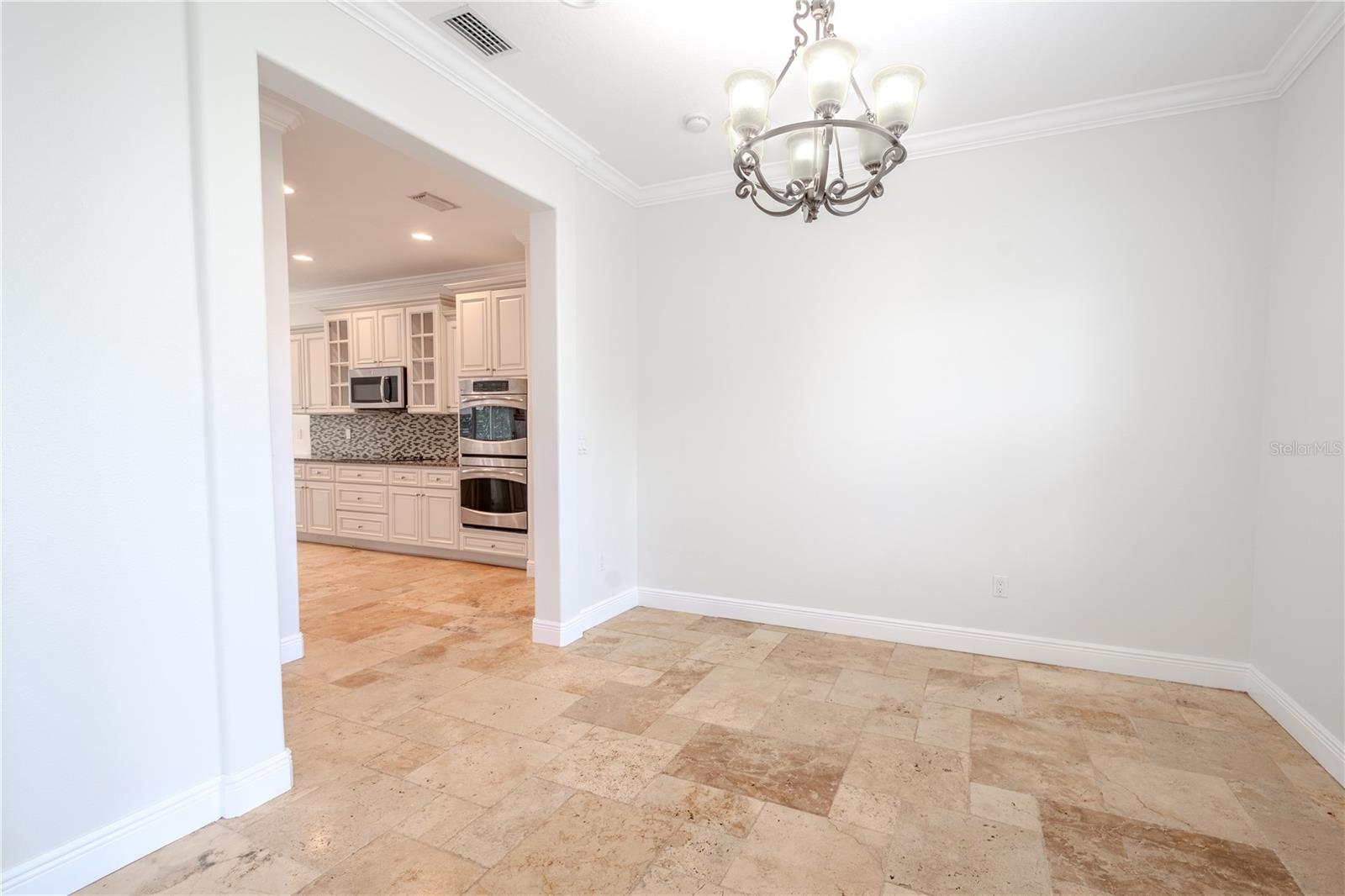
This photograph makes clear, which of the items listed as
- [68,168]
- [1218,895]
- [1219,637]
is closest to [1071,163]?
[1219,637]

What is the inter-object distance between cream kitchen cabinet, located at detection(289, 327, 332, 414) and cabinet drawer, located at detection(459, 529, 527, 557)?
256cm

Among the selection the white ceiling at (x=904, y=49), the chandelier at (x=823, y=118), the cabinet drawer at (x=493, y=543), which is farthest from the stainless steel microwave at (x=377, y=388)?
the chandelier at (x=823, y=118)

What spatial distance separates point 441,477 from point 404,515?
617mm

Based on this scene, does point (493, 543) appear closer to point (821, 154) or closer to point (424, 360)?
point (424, 360)

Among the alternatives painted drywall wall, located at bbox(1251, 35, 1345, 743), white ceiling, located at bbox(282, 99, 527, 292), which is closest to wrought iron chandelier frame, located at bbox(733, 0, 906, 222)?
painted drywall wall, located at bbox(1251, 35, 1345, 743)

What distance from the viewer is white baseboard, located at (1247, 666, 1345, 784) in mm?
2299

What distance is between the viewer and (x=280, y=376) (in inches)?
133

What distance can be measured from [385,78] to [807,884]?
3.14 meters

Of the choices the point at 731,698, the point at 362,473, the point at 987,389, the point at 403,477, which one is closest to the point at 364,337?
the point at 362,473

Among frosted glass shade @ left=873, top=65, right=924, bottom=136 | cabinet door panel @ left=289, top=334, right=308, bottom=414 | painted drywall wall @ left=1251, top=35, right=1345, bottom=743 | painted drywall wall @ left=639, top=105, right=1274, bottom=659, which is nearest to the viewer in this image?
frosted glass shade @ left=873, top=65, right=924, bottom=136

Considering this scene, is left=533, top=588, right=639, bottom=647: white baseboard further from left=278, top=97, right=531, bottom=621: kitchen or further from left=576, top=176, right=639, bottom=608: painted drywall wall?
left=278, top=97, right=531, bottom=621: kitchen

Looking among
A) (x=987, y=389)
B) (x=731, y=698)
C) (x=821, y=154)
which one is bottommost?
(x=731, y=698)

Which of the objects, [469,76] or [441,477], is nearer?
[469,76]

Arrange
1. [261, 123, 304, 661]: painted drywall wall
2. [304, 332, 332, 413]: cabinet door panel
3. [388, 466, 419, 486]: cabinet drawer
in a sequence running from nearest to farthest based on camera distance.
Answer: [261, 123, 304, 661]: painted drywall wall → [388, 466, 419, 486]: cabinet drawer → [304, 332, 332, 413]: cabinet door panel
